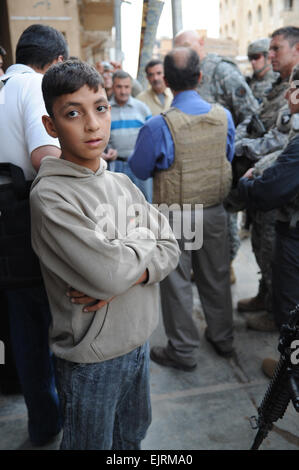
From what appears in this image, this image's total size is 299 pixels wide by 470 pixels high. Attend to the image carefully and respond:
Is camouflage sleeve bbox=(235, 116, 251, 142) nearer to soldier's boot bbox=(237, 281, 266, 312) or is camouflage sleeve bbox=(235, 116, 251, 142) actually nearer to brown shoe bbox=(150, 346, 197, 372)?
soldier's boot bbox=(237, 281, 266, 312)

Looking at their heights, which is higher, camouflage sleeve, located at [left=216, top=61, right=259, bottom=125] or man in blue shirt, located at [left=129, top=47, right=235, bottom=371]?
camouflage sleeve, located at [left=216, top=61, right=259, bottom=125]

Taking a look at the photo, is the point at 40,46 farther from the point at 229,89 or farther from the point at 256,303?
the point at 256,303

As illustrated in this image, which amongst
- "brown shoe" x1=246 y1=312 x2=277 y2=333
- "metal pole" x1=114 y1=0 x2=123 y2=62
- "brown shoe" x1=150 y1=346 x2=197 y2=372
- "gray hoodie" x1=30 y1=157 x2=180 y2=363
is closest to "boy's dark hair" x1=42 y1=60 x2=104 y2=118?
"gray hoodie" x1=30 y1=157 x2=180 y2=363

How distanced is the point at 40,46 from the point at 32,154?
0.54 m

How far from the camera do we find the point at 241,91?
356 centimetres

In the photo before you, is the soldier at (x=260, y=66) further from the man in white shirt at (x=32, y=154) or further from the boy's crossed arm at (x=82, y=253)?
the boy's crossed arm at (x=82, y=253)

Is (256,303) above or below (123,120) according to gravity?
below

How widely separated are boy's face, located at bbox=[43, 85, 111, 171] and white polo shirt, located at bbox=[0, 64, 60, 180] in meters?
0.35

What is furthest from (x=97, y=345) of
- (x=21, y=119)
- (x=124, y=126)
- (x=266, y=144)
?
(x=124, y=126)

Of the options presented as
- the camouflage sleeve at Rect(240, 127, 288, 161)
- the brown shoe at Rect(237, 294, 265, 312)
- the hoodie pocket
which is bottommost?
the brown shoe at Rect(237, 294, 265, 312)

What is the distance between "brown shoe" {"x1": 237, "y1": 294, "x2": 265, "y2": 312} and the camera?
332 cm

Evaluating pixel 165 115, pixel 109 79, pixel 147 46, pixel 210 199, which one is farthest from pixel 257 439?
pixel 147 46

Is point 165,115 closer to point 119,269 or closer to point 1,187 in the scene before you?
point 1,187

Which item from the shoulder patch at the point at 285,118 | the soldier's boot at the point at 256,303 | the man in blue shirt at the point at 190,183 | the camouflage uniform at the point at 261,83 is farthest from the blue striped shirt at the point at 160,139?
the camouflage uniform at the point at 261,83
